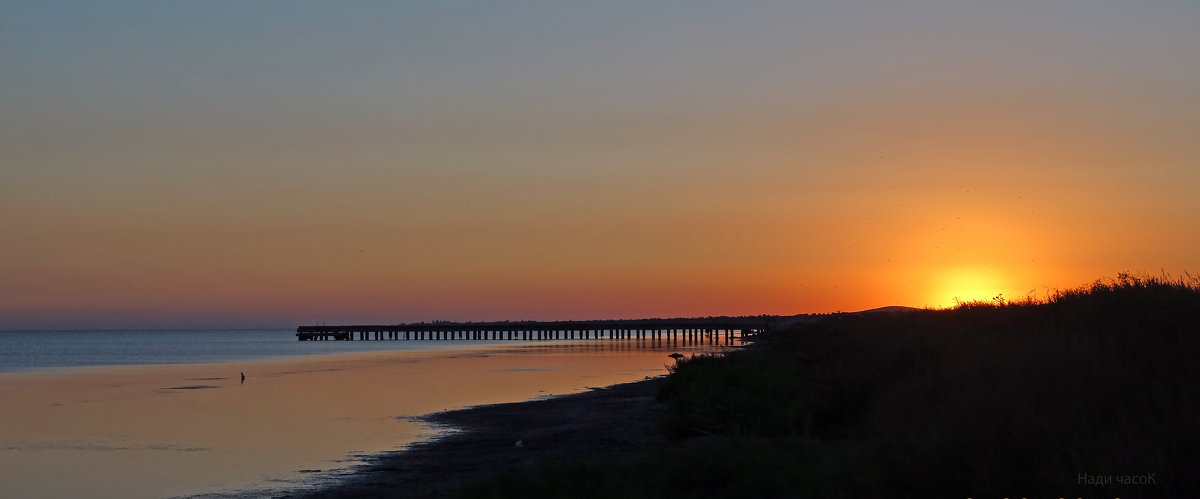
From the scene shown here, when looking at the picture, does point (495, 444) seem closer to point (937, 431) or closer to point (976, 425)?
point (937, 431)

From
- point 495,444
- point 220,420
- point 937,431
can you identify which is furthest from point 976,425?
point 220,420

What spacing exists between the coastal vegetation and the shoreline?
2.06 metres

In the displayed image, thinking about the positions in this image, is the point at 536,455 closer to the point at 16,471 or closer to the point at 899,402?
the point at 899,402

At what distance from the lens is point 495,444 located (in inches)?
917

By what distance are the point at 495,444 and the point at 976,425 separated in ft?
45.6

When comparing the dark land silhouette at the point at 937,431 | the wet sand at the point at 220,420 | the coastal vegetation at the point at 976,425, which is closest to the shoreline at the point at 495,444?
the dark land silhouette at the point at 937,431

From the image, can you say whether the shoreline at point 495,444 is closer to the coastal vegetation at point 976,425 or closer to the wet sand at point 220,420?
the wet sand at point 220,420

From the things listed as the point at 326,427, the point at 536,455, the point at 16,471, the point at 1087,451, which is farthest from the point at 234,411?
the point at 1087,451

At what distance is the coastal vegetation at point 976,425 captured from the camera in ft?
31.8

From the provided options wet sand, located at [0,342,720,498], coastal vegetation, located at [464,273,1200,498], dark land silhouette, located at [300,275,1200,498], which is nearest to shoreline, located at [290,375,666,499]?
dark land silhouette, located at [300,275,1200,498]

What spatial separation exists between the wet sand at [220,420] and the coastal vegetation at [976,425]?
8.44 meters

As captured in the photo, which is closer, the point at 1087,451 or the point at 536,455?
→ the point at 1087,451

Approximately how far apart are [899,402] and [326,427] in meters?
19.2

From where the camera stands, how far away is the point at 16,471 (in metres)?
22.3
